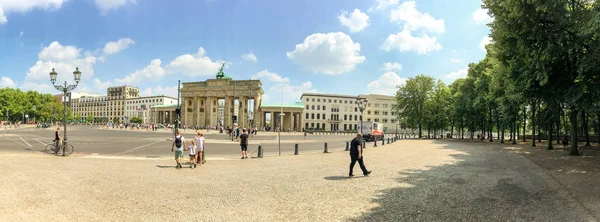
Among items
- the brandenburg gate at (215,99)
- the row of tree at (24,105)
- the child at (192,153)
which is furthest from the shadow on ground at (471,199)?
the row of tree at (24,105)

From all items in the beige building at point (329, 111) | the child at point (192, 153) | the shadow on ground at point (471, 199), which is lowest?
the shadow on ground at point (471, 199)

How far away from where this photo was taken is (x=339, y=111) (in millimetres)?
119750

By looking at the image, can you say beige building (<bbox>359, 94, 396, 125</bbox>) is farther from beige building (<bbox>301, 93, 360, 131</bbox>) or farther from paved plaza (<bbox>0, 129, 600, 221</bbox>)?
paved plaza (<bbox>0, 129, 600, 221</bbox>)

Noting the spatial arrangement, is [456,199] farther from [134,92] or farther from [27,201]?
[134,92]

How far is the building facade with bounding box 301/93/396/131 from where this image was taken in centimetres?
11775

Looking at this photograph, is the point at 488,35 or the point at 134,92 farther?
the point at 134,92

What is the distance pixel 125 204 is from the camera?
25.5ft

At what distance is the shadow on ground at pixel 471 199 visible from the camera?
6.98m

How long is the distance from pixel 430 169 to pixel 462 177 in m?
2.27

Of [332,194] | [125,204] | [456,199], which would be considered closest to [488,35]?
[456,199]

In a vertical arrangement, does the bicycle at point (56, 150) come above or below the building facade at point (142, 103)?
below

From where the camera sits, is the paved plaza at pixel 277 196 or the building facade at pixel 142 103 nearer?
the paved plaza at pixel 277 196

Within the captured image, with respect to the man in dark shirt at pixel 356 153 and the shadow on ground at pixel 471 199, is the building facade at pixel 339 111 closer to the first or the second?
the man in dark shirt at pixel 356 153

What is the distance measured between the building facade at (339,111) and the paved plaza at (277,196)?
343 feet
